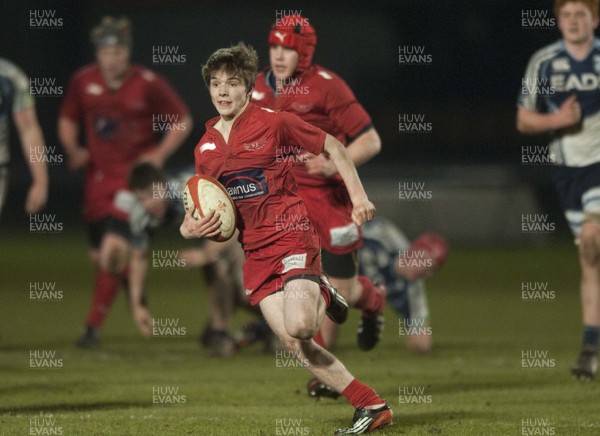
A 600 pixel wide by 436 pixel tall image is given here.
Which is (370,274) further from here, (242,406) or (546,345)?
(242,406)

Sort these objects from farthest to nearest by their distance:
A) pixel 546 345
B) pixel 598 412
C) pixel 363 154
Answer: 1. pixel 546 345
2. pixel 363 154
3. pixel 598 412

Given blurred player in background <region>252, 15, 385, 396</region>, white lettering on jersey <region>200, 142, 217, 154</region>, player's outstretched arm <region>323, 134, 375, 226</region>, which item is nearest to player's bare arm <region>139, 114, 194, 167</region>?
blurred player in background <region>252, 15, 385, 396</region>

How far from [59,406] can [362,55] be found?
19.9 m

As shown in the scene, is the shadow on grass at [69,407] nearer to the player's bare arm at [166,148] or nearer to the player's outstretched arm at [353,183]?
the player's outstretched arm at [353,183]

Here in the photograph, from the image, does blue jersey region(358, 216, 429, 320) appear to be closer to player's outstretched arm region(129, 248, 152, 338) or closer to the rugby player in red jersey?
player's outstretched arm region(129, 248, 152, 338)

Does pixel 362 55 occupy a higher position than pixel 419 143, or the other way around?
pixel 362 55

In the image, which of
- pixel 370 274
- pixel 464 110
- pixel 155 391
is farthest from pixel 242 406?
pixel 464 110

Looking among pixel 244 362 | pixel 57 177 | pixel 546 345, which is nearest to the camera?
pixel 244 362

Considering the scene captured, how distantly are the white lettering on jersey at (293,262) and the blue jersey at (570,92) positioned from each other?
333cm

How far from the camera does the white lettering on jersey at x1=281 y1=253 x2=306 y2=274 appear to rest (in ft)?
21.6

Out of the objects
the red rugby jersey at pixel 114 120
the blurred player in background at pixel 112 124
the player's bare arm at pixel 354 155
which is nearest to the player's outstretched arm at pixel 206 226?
the player's bare arm at pixel 354 155

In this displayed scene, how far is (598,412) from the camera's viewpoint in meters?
7.39

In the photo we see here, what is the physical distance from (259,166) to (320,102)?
1.60m

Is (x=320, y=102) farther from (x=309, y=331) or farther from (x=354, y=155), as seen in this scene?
(x=309, y=331)
